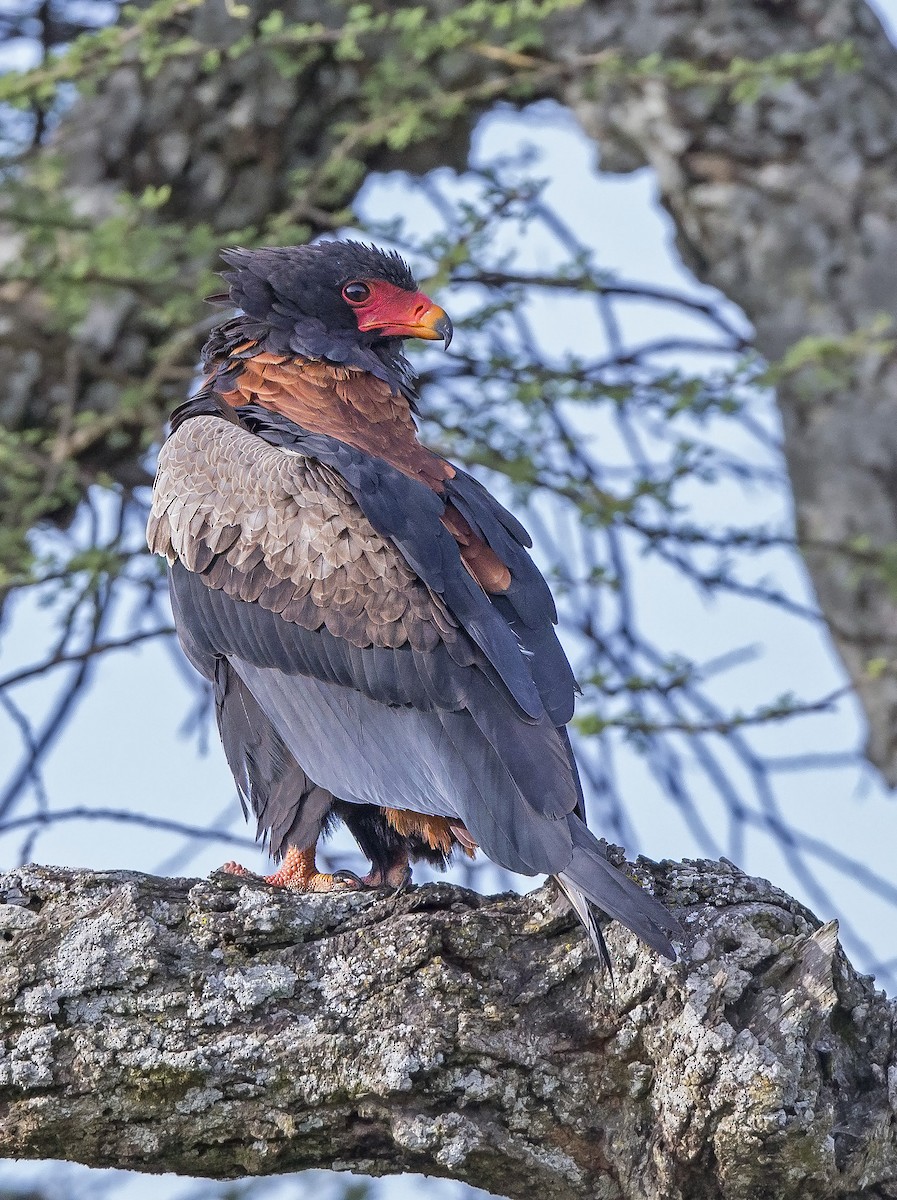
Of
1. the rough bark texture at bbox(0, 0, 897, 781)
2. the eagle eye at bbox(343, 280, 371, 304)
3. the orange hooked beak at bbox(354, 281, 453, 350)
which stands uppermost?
the rough bark texture at bbox(0, 0, 897, 781)

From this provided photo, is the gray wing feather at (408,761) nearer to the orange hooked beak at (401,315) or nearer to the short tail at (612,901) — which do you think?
the short tail at (612,901)

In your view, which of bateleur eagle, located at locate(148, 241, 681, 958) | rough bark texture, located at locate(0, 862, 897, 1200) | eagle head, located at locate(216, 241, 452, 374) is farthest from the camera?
eagle head, located at locate(216, 241, 452, 374)

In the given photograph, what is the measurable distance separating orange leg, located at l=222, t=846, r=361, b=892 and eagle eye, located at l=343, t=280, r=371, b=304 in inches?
64.7

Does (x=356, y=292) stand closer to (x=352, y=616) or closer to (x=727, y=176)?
(x=352, y=616)

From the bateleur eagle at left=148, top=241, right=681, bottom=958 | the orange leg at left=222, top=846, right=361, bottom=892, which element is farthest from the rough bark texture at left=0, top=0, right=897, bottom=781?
the orange leg at left=222, top=846, right=361, bottom=892

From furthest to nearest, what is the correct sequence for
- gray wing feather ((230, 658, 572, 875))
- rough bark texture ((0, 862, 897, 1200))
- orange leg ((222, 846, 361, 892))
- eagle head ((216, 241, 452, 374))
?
eagle head ((216, 241, 452, 374)), orange leg ((222, 846, 361, 892)), gray wing feather ((230, 658, 572, 875)), rough bark texture ((0, 862, 897, 1200))

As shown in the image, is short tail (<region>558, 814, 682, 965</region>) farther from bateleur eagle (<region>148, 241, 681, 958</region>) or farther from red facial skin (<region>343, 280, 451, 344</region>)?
red facial skin (<region>343, 280, 451, 344</region>)

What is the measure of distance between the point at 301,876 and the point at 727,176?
4274 mm

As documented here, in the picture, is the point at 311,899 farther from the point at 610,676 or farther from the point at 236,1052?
the point at 610,676

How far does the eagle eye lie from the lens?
453 cm

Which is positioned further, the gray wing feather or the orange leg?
the orange leg

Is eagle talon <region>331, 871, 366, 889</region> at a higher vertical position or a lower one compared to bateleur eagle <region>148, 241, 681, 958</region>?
lower

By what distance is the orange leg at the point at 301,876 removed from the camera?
374cm

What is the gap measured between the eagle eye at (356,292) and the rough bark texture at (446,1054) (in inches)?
83.6
